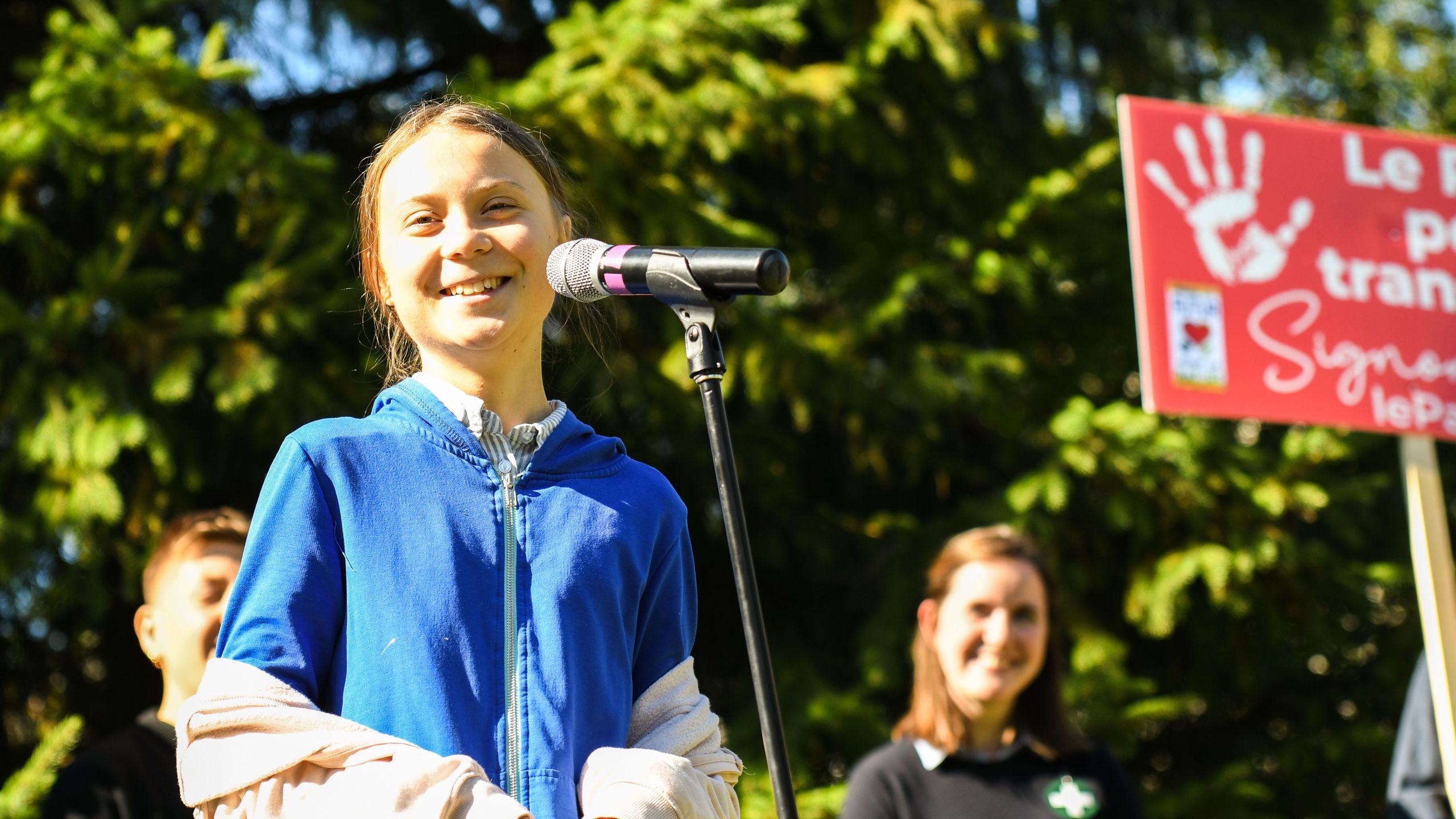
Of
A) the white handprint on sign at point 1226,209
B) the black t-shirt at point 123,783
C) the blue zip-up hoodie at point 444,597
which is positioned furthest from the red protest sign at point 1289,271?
the blue zip-up hoodie at point 444,597

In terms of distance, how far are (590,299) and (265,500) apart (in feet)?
1.20

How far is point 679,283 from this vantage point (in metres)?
1.42

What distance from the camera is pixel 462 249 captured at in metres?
1.45

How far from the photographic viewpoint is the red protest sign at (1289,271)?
3.94 metres

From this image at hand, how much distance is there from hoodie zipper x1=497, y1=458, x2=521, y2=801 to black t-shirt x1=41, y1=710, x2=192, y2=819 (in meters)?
1.68

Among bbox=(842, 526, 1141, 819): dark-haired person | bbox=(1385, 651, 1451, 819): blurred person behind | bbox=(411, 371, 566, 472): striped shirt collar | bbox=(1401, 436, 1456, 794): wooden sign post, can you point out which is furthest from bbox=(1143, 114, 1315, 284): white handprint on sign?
bbox=(411, 371, 566, 472): striped shirt collar

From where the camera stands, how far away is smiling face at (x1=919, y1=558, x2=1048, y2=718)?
3.04m

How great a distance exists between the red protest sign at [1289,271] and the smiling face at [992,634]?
0.93m

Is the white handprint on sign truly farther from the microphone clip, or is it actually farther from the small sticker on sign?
the microphone clip

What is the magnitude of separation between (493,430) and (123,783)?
1.77m

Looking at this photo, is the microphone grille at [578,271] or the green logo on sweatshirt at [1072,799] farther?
the green logo on sweatshirt at [1072,799]

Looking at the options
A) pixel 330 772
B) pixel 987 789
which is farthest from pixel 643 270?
pixel 987 789

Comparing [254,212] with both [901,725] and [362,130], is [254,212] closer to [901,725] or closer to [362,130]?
[362,130]

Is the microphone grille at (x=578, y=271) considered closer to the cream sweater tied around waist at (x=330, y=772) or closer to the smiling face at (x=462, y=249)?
the smiling face at (x=462, y=249)
